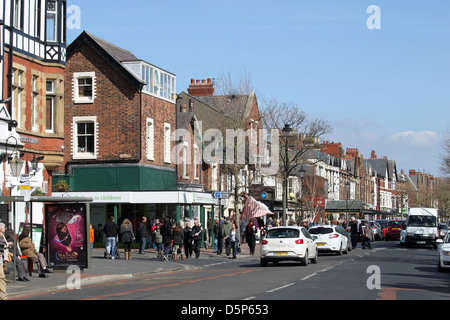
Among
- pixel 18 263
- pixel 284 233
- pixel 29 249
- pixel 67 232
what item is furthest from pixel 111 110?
pixel 18 263

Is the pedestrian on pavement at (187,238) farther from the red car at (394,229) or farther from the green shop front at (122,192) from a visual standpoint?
the red car at (394,229)

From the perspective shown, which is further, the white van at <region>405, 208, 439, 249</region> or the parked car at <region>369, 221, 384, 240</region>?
the parked car at <region>369, 221, 384, 240</region>

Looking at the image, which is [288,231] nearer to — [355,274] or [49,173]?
[355,274]

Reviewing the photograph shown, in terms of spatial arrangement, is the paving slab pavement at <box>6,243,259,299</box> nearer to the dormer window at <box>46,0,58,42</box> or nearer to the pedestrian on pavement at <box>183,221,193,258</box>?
the pedestrian on pavement at <box>183,221,193,258</box>

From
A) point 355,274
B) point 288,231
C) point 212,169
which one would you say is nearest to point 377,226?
point 212,169

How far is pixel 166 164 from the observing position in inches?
1727

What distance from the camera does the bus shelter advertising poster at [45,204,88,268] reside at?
24250 millimetres

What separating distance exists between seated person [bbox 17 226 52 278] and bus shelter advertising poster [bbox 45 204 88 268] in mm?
1430

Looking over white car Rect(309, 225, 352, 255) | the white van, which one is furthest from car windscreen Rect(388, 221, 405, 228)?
white car Rect(309, 225, 352, 255)

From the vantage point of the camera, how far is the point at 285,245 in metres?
27.4

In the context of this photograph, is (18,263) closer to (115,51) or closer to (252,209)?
(115,51)

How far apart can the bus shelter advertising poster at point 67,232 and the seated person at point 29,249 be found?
1.43 meters

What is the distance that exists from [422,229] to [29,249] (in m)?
30.3
